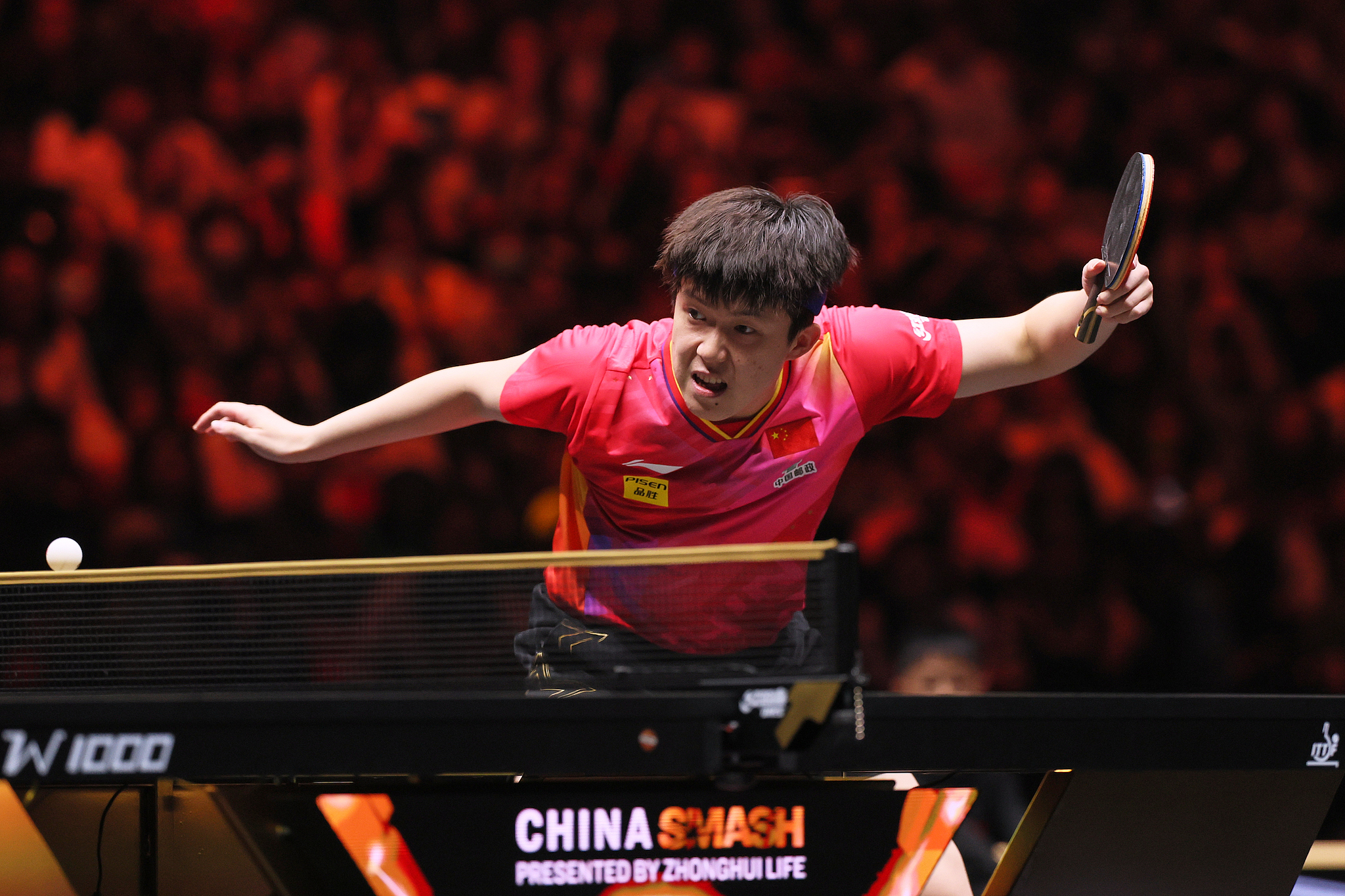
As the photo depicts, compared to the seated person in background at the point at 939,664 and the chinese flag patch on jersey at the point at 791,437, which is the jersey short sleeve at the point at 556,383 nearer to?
the chinese flag patch on jersey at the point at 791,437

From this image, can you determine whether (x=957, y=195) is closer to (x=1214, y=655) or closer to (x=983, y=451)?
(x=983, y=451)

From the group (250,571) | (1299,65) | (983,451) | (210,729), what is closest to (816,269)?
(250,571)

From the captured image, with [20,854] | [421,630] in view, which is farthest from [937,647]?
[20,854]

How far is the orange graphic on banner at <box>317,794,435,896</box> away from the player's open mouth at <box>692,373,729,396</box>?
739mm

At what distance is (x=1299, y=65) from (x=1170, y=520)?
1858 mm

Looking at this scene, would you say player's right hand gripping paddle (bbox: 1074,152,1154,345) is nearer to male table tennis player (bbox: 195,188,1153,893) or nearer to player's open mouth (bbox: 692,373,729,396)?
male table tennis player (bbox: 195,188,1153,893)

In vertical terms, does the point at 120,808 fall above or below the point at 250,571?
below

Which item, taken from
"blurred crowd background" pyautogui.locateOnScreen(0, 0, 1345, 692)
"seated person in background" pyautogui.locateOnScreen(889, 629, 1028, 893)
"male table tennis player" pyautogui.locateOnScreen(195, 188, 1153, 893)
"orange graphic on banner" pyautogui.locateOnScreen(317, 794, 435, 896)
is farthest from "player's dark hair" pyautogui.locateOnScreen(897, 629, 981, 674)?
"orange graphic on banner" pyautogui.locateOnScreen(317, 794, 435, 896)

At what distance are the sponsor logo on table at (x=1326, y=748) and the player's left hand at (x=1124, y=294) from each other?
602 millimetres

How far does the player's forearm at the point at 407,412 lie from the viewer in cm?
192

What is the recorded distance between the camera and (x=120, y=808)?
161 cm

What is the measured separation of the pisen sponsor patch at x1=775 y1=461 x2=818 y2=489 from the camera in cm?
198

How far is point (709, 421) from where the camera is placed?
1.93 m

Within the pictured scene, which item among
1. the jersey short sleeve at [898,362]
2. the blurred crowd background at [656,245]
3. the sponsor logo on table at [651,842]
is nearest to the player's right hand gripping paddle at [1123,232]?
the jersey short sleeve at [898,362]
